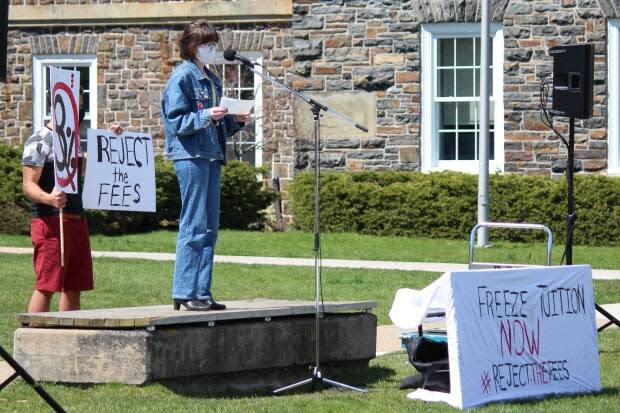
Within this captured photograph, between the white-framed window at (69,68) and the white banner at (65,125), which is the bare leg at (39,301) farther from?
the white-framed window at (69,68)

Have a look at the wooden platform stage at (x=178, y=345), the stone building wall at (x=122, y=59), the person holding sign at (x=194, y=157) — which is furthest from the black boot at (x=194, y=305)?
the stone building wall at (x=122, y=59)

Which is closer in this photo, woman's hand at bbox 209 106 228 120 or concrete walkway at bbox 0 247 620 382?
woman's hand at bbox 209 106 228 120

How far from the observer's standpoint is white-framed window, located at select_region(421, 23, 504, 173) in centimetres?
2216

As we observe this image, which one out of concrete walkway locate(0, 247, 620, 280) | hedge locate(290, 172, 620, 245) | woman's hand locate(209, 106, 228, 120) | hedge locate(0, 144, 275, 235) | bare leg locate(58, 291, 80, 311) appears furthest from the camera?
hedge locate(0, 144, 275, 235)

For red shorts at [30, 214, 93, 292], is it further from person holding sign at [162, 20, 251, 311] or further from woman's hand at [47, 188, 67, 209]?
person holding sign at [162, 20, 251, 311]

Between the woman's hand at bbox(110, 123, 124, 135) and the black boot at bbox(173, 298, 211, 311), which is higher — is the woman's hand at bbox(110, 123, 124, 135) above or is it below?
above

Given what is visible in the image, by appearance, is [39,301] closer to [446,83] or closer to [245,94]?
[446,83]

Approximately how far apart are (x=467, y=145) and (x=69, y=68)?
281 inches

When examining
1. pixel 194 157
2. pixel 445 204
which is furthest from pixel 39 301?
pixel 445 204

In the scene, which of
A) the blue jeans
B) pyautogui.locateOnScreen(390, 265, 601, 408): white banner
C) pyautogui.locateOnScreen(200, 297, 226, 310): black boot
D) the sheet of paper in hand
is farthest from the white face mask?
pyautogui.locateOnScreen(390, 265, 601, 408): white banner

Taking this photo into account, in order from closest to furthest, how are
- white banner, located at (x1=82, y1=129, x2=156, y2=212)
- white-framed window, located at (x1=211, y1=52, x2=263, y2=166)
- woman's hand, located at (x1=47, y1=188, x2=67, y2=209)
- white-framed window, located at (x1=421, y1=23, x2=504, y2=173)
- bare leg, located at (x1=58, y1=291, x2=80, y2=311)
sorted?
woman's hand, located at (x1=47, y1=188, x2=67, y2=209), white banner, located at (x1=82, y1=129, x2=156, y2=212), bare leg, located at (x1=58, y1=291, x2=80, y2=311), white-framed window, located at (x1=421, y1=23, x2=504, y2=173), white-framed window, located at (x1=211, y1=52, x2=263, y2=166)

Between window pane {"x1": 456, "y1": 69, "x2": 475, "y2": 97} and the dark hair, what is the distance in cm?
1299

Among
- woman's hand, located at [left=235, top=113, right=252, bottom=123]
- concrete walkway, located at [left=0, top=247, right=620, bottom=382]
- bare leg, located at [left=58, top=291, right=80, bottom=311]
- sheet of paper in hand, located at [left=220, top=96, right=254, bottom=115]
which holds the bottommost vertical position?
concrete walkway, located at [left=0, top=247, right=620, bottom=382]

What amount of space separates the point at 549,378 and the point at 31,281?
732 cm
